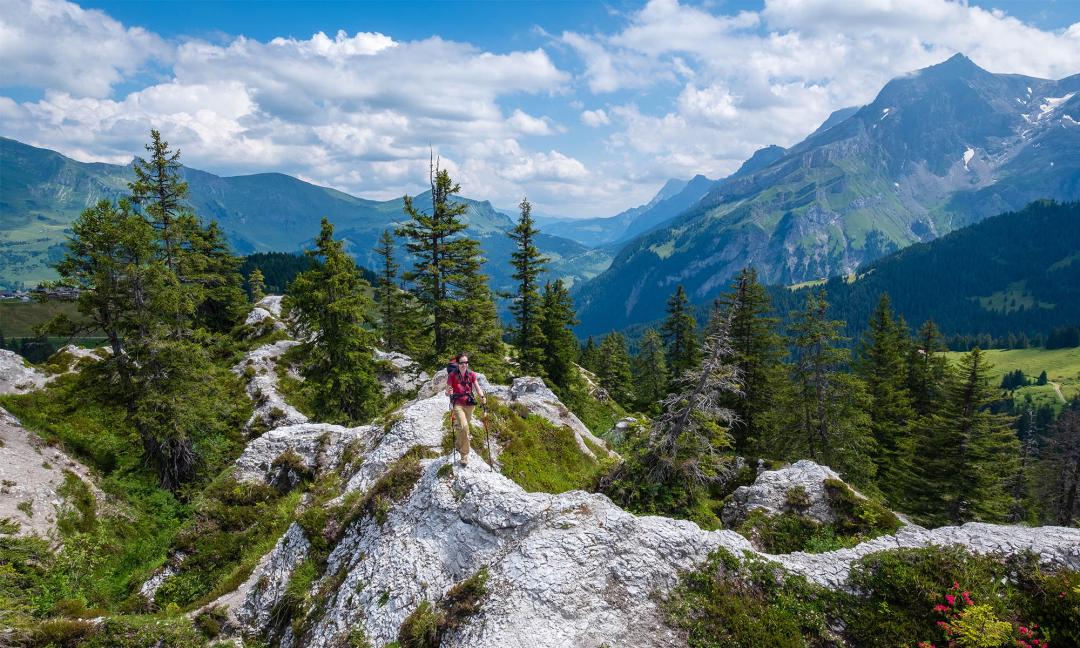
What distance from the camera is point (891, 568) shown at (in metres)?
9.56

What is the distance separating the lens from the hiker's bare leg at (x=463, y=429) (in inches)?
518

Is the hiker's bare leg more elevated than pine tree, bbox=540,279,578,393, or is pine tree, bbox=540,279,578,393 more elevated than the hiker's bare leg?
the hiker's bare leg

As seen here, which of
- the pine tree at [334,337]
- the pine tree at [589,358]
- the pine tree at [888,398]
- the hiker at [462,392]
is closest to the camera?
the hiker at [462,392]

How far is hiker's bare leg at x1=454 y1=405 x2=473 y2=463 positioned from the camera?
43.1 ft

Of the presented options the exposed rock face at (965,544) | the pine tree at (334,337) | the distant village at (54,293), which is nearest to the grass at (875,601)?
the exposed rock face at (965,544)

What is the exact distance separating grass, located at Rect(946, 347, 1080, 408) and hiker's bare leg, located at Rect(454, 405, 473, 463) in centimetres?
18441

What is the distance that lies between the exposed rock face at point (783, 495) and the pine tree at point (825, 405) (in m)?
18.4

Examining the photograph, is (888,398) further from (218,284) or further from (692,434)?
(218,284)

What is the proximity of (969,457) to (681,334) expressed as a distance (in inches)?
845

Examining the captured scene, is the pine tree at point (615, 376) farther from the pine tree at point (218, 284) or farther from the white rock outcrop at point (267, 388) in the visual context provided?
the pine tree at point (218, 284)

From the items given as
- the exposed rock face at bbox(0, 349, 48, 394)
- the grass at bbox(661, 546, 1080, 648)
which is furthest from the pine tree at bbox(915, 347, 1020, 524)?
the exposed rock face at bbox(0, 349, 48, 394)

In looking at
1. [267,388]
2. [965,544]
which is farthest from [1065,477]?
[267,388]

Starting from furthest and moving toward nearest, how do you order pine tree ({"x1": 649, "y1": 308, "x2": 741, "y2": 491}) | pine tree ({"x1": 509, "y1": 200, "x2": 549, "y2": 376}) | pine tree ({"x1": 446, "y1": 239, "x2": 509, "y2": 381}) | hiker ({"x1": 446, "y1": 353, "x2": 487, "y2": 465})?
pine tree ({"x1": 509, "y1": 200, "x2": 549, "y2": 376}) < pine tree ({"x1": 446, "y1": 239, "x2": 509, "y2": 381}) < pine tree ({"x1": 649, "y1": 308, "x2": 741, "y2": 491}) < hiker ({"x1": 446, "y1": 353, "x2": 487, "y2": 465})

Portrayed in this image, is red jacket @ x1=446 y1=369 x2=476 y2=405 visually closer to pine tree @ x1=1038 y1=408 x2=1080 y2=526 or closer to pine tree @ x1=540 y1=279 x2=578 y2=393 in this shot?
pine tree @ x1=540 y1=279 x2=578 y2=393
